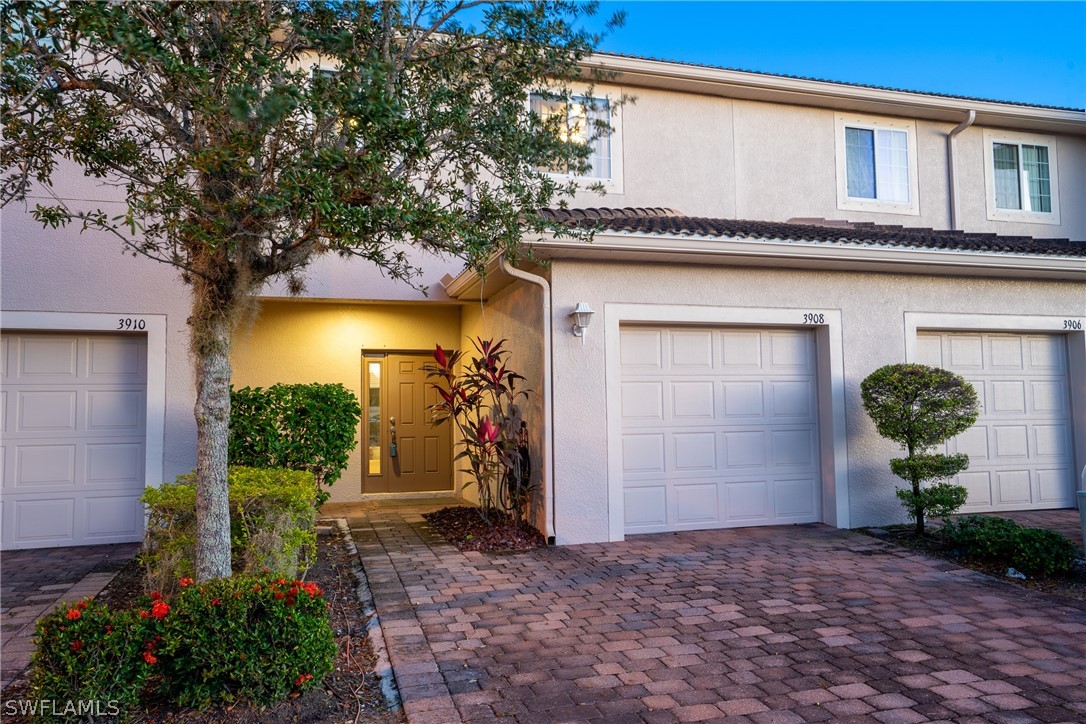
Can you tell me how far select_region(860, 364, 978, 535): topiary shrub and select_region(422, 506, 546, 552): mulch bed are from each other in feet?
12.8

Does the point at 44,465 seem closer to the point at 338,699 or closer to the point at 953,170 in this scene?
the point at 338,699

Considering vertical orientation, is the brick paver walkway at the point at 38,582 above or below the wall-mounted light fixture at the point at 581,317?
below

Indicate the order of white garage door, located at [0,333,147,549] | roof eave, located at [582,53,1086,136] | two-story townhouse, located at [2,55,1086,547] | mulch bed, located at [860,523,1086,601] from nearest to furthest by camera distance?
mulch bed, located at [860,523,1086,601] < two-story townhouse, located at [2,55,1086,547] < white garage door, located at [0,333,147,549] < roof eave, located at [582,53,1086,136]

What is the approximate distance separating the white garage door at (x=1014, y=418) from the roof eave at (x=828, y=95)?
4.32 metres

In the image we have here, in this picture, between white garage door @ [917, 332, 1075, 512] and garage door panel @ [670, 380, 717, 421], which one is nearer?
garage door panel @ [670, 380, 717, 421]

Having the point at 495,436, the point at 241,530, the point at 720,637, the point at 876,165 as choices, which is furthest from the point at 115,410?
the point at 876,165

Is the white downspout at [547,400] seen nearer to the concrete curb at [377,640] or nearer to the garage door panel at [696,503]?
the garage door panel at [696,503]

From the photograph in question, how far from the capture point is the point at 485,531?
781cm

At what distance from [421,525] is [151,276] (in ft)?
13.7

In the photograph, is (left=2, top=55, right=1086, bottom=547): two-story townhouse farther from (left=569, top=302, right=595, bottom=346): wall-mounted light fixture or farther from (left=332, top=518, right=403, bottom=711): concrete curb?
(left=332, top=518, right=403, bottom=711): concrete curb

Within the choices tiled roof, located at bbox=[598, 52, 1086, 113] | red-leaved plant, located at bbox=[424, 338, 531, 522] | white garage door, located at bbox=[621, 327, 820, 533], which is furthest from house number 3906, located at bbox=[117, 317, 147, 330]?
tiled roof, located at bbox=[598, 52, 1086, 113]

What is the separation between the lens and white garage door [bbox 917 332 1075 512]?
29.6ft

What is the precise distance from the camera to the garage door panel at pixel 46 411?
7.73 metres

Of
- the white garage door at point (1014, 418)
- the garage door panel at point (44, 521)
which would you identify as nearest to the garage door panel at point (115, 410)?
the garage door panel at point (44, 521)
